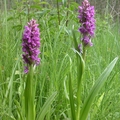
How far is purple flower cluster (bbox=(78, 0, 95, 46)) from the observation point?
889 millimetres

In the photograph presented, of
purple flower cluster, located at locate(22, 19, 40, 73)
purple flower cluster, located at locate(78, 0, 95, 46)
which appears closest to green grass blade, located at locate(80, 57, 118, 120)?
purple flower cluster, located at locate(78, 0, 95, 46)

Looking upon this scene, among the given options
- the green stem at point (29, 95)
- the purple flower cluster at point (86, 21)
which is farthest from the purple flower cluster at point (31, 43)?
the purple flower cluster at point (86, 21)

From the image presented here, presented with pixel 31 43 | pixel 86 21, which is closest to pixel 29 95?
pixel 31 43

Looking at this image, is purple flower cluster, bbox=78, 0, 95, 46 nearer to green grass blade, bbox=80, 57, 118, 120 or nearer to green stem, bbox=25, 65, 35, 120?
green grass blade, bbox=80, 57, 118, 120

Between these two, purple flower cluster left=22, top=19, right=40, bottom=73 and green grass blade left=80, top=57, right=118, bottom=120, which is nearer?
purple flower cluster left=22, top=19, right=40, bottom=73

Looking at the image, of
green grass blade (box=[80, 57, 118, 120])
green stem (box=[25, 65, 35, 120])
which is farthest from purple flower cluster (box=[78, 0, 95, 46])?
green stem (box=[25, 65, 35, 120])

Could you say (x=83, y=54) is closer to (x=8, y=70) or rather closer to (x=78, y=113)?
(x=78, y=113)

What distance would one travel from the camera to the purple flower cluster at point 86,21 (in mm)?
889

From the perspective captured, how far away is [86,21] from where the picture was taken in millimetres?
894

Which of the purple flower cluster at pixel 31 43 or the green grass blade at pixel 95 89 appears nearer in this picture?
the purple flower cluster at pixel 31 43

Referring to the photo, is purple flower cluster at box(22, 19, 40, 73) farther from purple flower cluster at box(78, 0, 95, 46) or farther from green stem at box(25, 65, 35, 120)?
purple flower cluster at box(78, 0, 95, 46)

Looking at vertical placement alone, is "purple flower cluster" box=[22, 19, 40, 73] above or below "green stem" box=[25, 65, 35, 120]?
above

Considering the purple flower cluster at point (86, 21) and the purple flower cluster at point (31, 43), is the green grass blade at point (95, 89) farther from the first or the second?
the purple flower cluster at point (31, 43)

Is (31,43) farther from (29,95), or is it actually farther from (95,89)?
(95,89)
